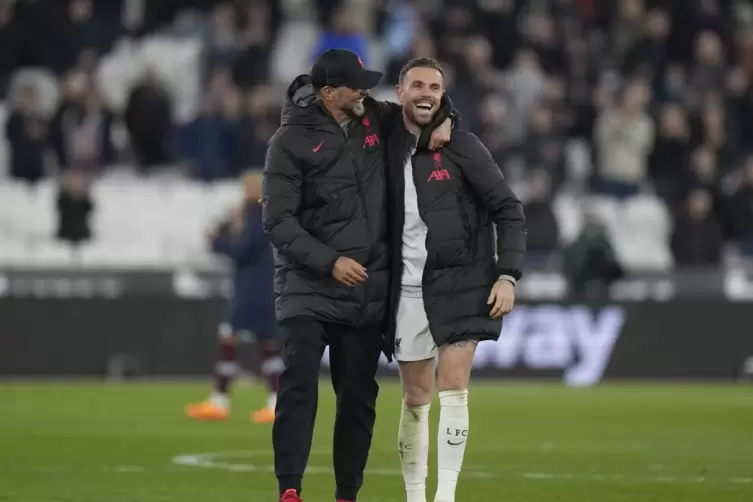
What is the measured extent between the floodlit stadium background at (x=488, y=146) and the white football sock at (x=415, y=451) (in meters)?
8.40

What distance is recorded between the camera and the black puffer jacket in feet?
28.7

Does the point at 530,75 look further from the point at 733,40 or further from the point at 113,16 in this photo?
the point at 113,16

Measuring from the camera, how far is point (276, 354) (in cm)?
1728

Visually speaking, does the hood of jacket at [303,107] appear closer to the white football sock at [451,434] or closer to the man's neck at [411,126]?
the man's neck at [411,126]

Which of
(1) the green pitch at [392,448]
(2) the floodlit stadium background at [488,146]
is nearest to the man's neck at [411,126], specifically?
(1) the green pitch at [392,448]

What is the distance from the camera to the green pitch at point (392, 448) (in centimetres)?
1044

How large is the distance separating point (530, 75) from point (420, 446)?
656 inches

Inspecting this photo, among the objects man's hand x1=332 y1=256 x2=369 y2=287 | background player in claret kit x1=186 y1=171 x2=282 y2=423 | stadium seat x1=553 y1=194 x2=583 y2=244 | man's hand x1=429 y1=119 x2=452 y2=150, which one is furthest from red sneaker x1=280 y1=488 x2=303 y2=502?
stadium seat x1=553 y1=194 x2=583 y2=244

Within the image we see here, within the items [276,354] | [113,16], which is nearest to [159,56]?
[113,16]

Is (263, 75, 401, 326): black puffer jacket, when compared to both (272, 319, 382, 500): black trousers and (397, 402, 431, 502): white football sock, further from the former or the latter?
(397, 402, 431, 502): white football sock

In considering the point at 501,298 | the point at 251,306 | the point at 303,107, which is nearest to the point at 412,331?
the point at 501,298

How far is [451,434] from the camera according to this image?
890 centimetres

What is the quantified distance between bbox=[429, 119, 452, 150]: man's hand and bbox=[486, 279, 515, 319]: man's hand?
80cm

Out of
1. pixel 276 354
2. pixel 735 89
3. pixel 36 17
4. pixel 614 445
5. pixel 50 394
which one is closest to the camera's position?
pixel 614 445
